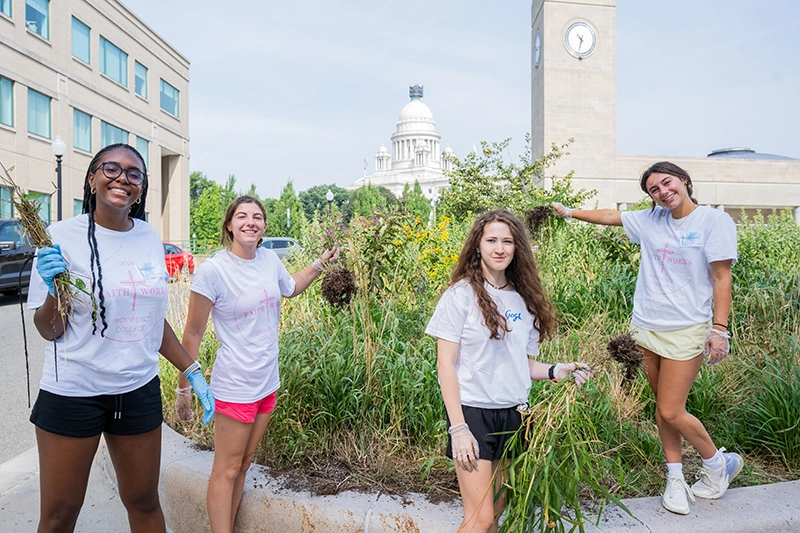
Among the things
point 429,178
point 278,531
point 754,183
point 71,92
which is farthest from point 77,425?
point 429,178

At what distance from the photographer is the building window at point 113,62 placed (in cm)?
2777

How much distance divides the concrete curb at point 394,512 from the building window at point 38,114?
79.9 ft

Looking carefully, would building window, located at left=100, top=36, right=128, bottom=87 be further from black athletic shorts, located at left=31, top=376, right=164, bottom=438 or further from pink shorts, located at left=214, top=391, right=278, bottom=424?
black athletic shorts, located at left=31, top=376, right=164, bottom=438

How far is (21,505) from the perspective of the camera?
3.47 metres

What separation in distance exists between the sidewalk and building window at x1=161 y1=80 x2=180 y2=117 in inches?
1364

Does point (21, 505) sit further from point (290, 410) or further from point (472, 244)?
point (472, 244)

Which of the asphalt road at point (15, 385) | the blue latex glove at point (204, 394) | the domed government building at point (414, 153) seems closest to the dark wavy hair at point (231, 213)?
the blue latex glove at point (204, 394)

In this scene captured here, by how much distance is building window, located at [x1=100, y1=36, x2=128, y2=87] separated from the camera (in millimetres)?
27766

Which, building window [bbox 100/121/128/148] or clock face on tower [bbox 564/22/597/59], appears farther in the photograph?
building window [bbox 100/121/128/148]

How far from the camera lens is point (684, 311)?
3.00 metres

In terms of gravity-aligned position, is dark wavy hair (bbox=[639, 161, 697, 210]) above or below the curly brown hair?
above

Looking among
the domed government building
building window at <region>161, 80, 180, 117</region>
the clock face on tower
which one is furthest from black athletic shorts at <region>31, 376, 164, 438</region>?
the domed government building

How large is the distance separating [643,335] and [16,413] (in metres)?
5.47

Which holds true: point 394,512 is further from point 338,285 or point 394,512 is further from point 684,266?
point 684,266
